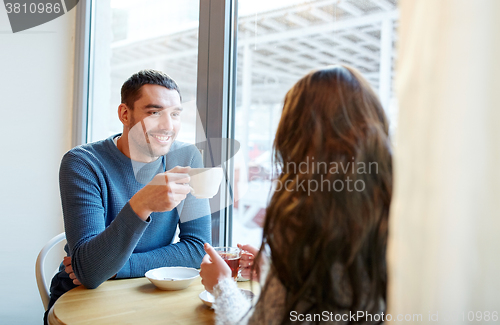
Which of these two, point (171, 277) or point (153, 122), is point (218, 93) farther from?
point (171, 277)

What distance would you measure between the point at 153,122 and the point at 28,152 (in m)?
1.19

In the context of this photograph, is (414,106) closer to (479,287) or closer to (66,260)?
(479,287)

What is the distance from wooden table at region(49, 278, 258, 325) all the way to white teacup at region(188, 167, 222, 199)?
26 cm

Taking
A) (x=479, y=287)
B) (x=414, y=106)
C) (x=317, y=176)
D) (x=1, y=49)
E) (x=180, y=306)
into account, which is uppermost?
(x=1, y=49)

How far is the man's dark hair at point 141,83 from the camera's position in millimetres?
1425

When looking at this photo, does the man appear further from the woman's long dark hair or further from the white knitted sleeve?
the woman's long dark hair

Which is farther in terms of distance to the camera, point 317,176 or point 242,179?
point 242,179

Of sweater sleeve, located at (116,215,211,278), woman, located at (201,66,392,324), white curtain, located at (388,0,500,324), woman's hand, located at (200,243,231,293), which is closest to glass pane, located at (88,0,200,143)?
sweater sleeve, located at (116,215,211,278)

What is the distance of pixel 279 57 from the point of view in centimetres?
137

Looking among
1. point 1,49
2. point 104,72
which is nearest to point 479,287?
point 104,72

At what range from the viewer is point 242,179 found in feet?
4.94

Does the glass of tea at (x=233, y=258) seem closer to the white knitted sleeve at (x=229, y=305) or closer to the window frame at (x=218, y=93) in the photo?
the white knitted sleeve at (x=229, y=305)

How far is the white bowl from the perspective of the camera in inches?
40.4

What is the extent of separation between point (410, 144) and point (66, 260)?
109cm
